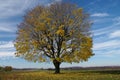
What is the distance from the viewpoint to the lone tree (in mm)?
56156

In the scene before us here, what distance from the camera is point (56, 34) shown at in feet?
188

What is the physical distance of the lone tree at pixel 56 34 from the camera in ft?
184

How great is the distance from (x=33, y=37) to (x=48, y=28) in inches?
148

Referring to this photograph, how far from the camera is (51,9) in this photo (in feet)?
192

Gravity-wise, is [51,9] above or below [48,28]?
above

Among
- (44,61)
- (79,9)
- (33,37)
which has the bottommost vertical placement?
(44,61)

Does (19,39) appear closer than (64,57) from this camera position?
No

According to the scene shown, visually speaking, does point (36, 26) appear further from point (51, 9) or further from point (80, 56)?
point (80, 56)

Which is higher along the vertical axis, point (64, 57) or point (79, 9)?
point (79, 9)

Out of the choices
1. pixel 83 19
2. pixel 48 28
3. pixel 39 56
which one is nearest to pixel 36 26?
pixel 48 28

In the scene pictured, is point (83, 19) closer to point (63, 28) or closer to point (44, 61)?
point (63, 28)

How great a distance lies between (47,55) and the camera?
2299 inches

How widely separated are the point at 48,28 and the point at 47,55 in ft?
18.4

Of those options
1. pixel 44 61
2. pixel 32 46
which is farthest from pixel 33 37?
pixel 44 61
